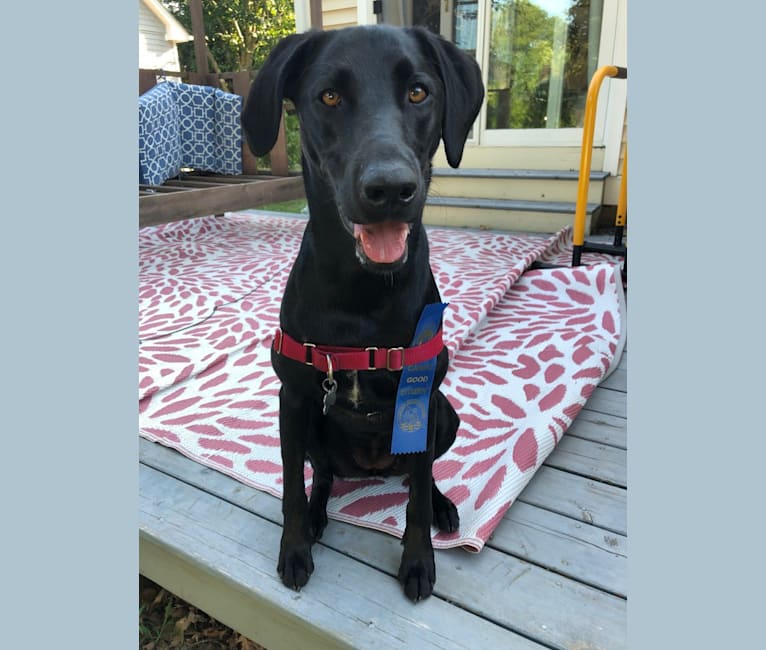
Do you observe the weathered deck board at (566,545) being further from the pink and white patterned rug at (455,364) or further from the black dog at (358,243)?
the black dog at (358,243)

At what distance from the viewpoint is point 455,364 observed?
2.22m

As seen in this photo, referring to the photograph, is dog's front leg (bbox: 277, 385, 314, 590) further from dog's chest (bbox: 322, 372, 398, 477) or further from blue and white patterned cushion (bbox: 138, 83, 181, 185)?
blue and white patterned cushion (bbox: 138, 83, 181, 185)

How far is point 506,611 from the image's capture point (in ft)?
3.69

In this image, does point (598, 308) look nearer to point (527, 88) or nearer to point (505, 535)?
point (505, 535)

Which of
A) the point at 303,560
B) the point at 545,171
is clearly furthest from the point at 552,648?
the point at 545,171

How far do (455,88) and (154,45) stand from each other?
48.8ft

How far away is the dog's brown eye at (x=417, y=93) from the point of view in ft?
3.56

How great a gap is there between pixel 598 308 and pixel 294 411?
1881 mm

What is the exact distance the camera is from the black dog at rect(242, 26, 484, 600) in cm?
101

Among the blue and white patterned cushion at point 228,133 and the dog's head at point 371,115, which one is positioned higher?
the blue and white patterned cushion at point 228,133

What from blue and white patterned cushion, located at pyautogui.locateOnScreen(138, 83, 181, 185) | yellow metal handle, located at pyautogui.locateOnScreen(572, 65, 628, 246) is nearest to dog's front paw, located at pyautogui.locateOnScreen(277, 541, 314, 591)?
yellow metal handle, located at pyautogui.locateOnScreen(572, 65, 628, 246)

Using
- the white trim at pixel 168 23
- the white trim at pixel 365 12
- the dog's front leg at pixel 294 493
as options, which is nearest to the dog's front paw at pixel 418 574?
the dog's front leg at pixel 294 493

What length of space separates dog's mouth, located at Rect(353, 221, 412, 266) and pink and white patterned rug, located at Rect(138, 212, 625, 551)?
722 mm

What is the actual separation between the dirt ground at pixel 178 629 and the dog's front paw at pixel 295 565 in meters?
0.37
